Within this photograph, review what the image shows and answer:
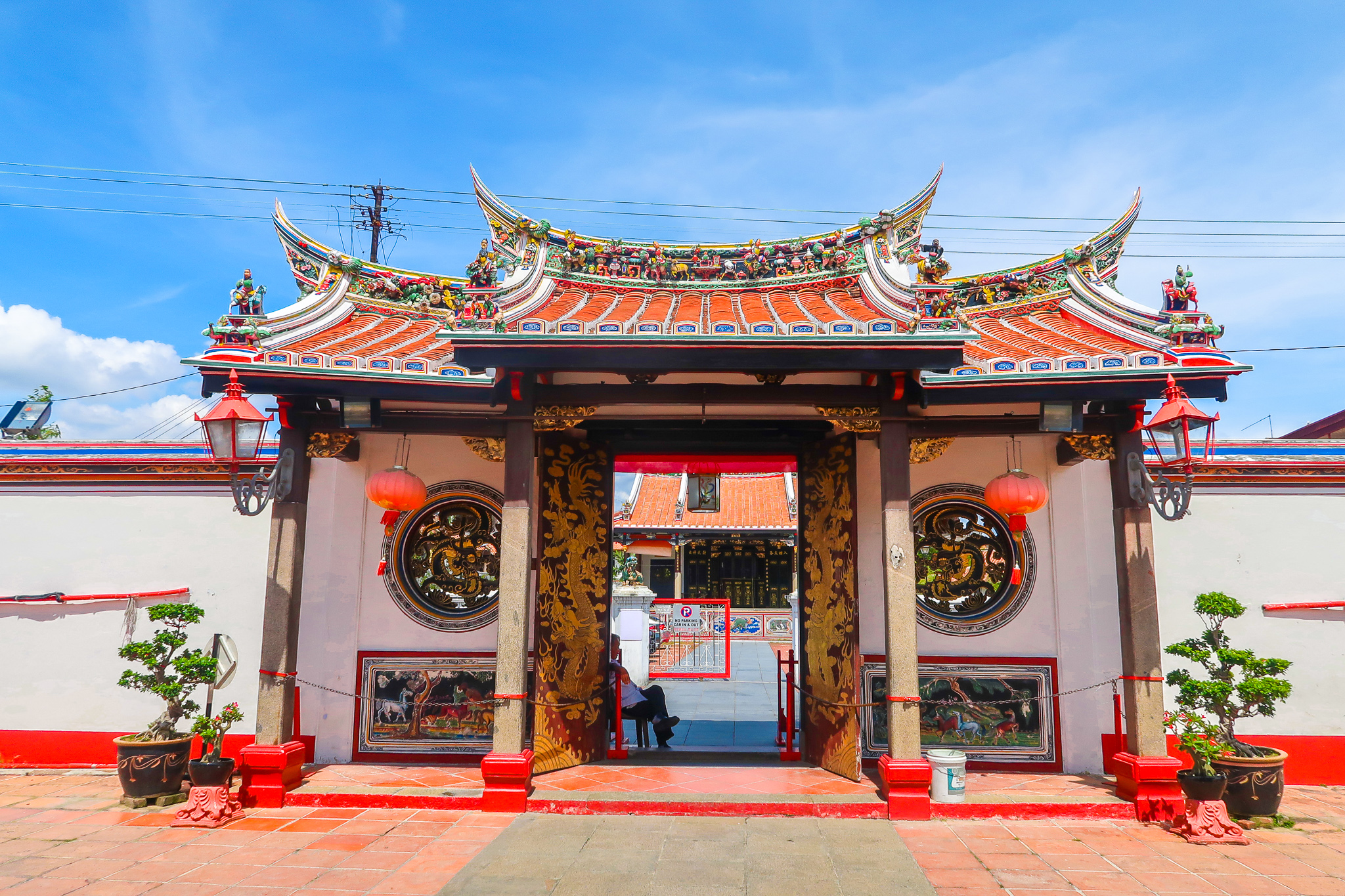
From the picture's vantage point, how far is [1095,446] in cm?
653

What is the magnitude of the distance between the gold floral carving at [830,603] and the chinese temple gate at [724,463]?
4 cm

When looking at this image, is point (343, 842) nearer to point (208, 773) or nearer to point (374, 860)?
point (374, 860)

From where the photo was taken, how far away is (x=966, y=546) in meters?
7.47

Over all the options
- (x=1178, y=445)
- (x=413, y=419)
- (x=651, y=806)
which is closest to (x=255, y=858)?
Result: (x=651, y=806)

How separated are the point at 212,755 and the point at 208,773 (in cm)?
19

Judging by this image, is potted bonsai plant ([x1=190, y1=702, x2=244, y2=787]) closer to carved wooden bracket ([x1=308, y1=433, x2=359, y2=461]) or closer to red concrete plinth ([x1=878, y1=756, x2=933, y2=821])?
carved wooden bracket ([x1=308, y1=433, x2=359, y2=461])

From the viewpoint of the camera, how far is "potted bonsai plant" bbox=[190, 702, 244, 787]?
5.90m

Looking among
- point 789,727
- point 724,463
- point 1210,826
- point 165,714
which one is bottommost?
point 1210,826

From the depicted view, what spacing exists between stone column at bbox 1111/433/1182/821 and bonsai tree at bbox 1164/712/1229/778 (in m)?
0.14

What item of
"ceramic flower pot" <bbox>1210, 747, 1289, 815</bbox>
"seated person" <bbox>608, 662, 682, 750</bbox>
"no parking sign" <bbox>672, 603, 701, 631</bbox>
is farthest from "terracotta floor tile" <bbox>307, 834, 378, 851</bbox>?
"no parking sign" <bbox>672, 603, 701, 631</bbox>

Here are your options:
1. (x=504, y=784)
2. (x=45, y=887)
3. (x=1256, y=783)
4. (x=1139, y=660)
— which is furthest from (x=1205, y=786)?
(x=45, y=887)

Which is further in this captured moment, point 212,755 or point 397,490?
point 397,490

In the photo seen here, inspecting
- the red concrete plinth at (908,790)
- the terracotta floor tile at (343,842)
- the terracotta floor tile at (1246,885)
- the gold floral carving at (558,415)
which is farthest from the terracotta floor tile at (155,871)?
the terracotta floor tile at (1246,885)

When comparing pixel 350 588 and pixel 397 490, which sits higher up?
pixel 397 490
